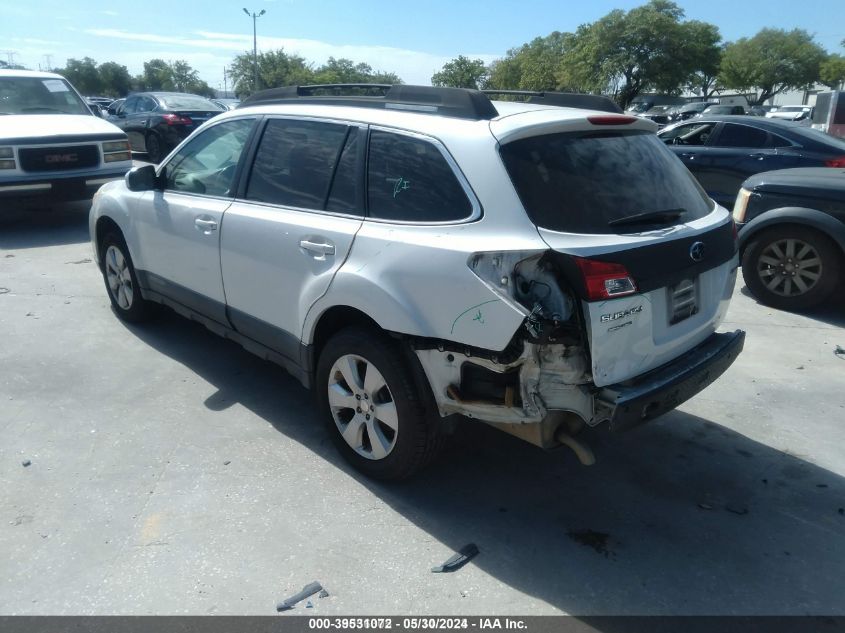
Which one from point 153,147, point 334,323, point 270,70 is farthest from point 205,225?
point 270,70

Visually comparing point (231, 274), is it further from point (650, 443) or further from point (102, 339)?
point (650, 443)

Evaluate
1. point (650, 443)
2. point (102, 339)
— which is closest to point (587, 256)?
point (650, 443)

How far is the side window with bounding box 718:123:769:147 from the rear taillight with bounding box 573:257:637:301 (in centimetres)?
794

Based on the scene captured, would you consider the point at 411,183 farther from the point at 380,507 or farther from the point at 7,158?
the point at 7,158

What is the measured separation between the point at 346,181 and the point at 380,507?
165cm

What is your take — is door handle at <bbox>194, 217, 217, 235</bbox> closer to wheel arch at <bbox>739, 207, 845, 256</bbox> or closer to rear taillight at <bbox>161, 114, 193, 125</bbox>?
wheel arch at <bbox>739, 207, 845, 256</bbox>

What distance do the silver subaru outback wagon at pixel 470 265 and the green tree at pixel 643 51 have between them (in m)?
51.0

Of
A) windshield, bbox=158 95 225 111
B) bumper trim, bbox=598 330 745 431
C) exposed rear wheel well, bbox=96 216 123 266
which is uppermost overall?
windshield, bbox=158 95 225 111

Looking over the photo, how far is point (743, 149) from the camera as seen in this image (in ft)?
31.6

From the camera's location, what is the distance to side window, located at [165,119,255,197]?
4402 mm

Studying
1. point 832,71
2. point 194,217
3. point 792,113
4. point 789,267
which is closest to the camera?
point 194,217

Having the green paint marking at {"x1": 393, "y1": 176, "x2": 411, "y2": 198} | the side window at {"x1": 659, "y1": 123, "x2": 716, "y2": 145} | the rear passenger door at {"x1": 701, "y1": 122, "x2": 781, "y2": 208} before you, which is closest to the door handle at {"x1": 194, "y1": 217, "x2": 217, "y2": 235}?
the green paint marking at {"x1": 393, "y1": 176, "x2": 411, "y2": 198}

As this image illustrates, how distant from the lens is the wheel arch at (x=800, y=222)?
608 centimetres

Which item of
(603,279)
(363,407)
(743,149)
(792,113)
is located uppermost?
(792,113)
